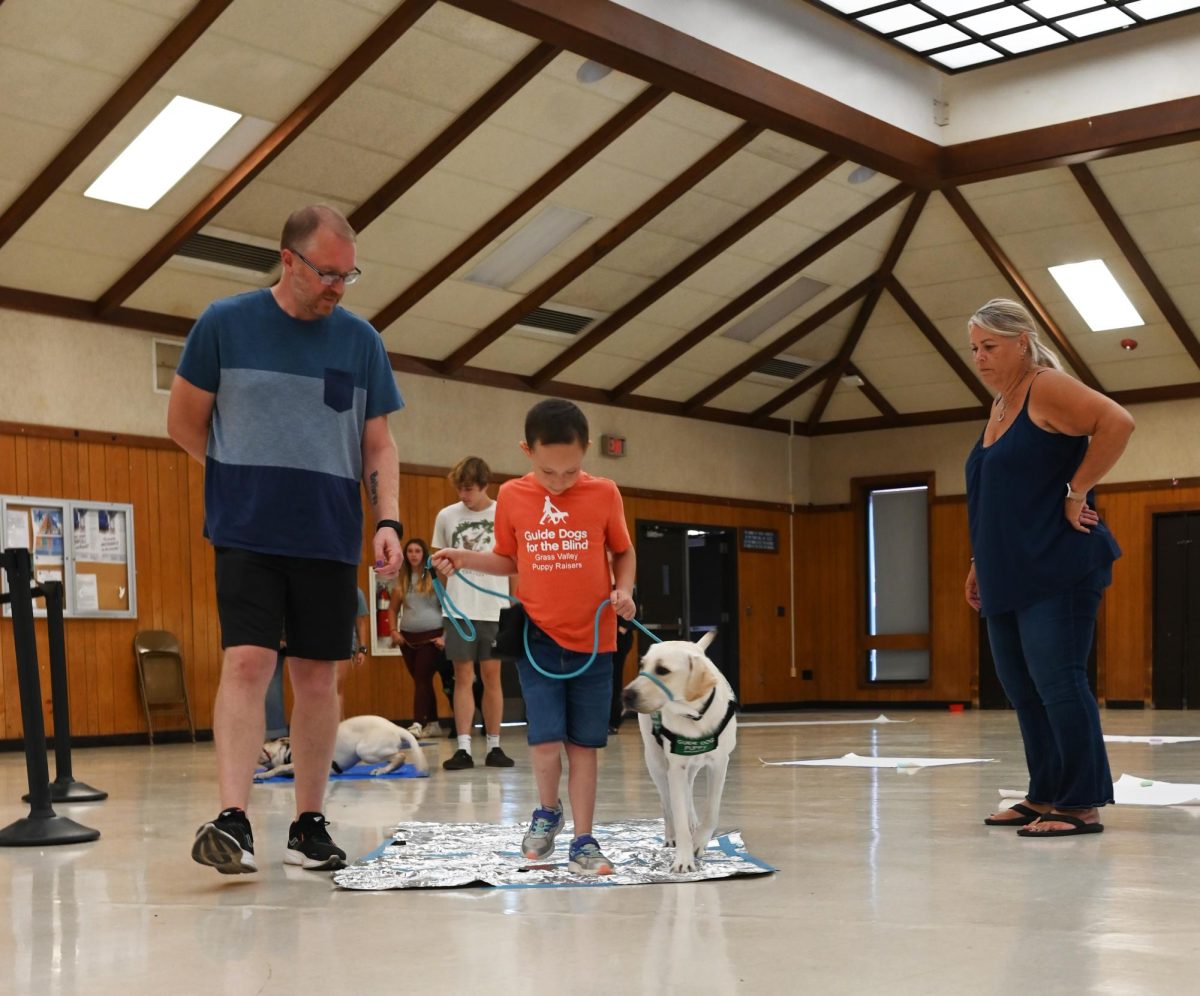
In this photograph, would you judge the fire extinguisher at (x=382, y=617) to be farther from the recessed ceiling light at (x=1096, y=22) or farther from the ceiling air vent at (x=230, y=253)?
the recessed ceiling light at (x=1096, y=22)

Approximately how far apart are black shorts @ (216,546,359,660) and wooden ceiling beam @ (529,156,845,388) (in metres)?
8.88

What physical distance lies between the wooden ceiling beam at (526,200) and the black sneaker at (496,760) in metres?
4.83

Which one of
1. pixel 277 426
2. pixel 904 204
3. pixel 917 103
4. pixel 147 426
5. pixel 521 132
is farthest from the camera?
pixel 904 204

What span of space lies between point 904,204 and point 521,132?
4309mm

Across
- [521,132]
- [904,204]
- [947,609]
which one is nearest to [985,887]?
[521,132]

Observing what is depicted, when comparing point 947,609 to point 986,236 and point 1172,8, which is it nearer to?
point 986,236

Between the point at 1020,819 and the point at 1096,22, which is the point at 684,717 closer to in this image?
the point at 1020,819

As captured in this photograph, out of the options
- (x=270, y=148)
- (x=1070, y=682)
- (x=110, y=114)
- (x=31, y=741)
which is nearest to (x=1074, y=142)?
(x=270, y=148)

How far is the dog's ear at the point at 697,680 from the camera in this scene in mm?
3525

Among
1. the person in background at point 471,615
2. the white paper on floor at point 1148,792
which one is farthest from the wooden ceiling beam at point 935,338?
the white paper on floor at point 1148,792

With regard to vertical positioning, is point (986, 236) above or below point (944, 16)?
below

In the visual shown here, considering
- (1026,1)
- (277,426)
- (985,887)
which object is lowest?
(985,887)

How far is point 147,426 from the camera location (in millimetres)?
11055

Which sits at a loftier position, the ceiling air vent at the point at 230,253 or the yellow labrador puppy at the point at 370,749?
the ceiling air vent at the point at 230,253
